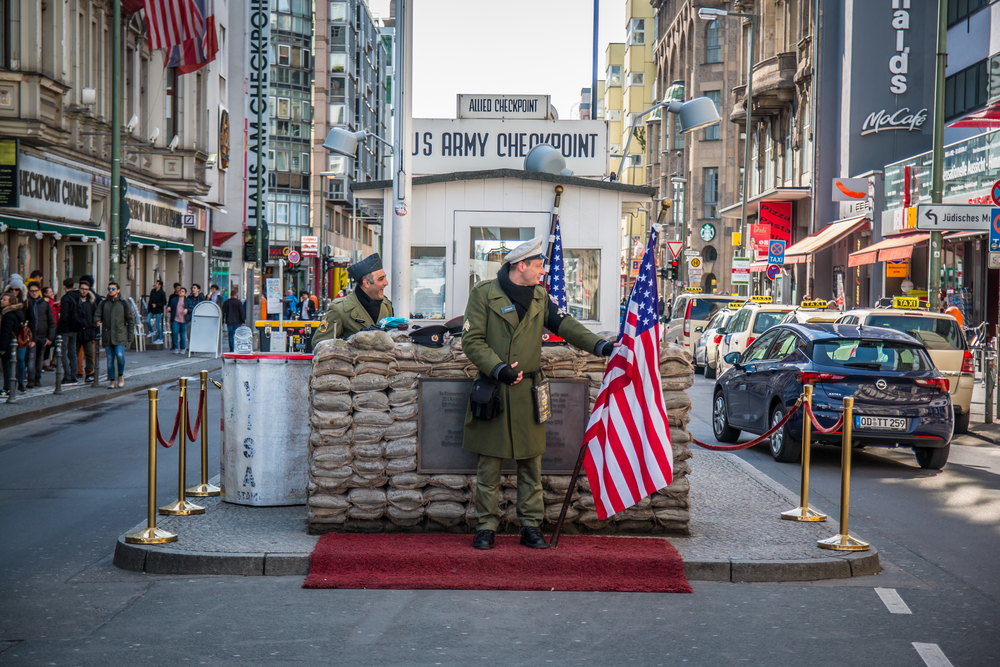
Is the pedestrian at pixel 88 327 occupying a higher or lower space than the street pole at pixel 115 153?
lower

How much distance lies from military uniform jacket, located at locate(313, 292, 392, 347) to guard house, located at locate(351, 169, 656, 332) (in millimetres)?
3798

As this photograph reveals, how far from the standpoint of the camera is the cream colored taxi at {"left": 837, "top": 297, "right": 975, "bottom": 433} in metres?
15.9

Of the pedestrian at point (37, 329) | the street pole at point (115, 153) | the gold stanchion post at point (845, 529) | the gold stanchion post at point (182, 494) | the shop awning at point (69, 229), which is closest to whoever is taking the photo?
the gold stanchion post at point (845, 529)

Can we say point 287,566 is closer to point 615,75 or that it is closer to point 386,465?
point 386,465

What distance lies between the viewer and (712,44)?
73.2m

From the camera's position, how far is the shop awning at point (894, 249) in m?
28.4

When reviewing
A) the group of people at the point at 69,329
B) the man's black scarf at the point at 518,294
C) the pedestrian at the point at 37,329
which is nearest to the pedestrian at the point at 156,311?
the group of people at the point at 69,329

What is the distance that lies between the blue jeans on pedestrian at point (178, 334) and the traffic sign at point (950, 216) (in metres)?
20.3

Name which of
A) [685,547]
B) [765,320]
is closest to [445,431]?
[685,547]

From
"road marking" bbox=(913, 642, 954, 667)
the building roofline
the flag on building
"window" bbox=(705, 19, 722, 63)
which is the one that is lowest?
"road marking" bbox=(913, 642, 954, 667)

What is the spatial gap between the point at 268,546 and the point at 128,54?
29571mm

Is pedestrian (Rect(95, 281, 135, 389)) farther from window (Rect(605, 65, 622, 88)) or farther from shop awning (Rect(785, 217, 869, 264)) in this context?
window (Rect(605, 65, 622, 88))

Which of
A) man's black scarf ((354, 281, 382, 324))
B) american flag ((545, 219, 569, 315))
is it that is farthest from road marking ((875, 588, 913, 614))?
american flag ((545, 219, 569, 315))

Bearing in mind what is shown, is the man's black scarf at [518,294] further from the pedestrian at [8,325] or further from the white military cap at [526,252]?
the pedestrian at [8,325]
